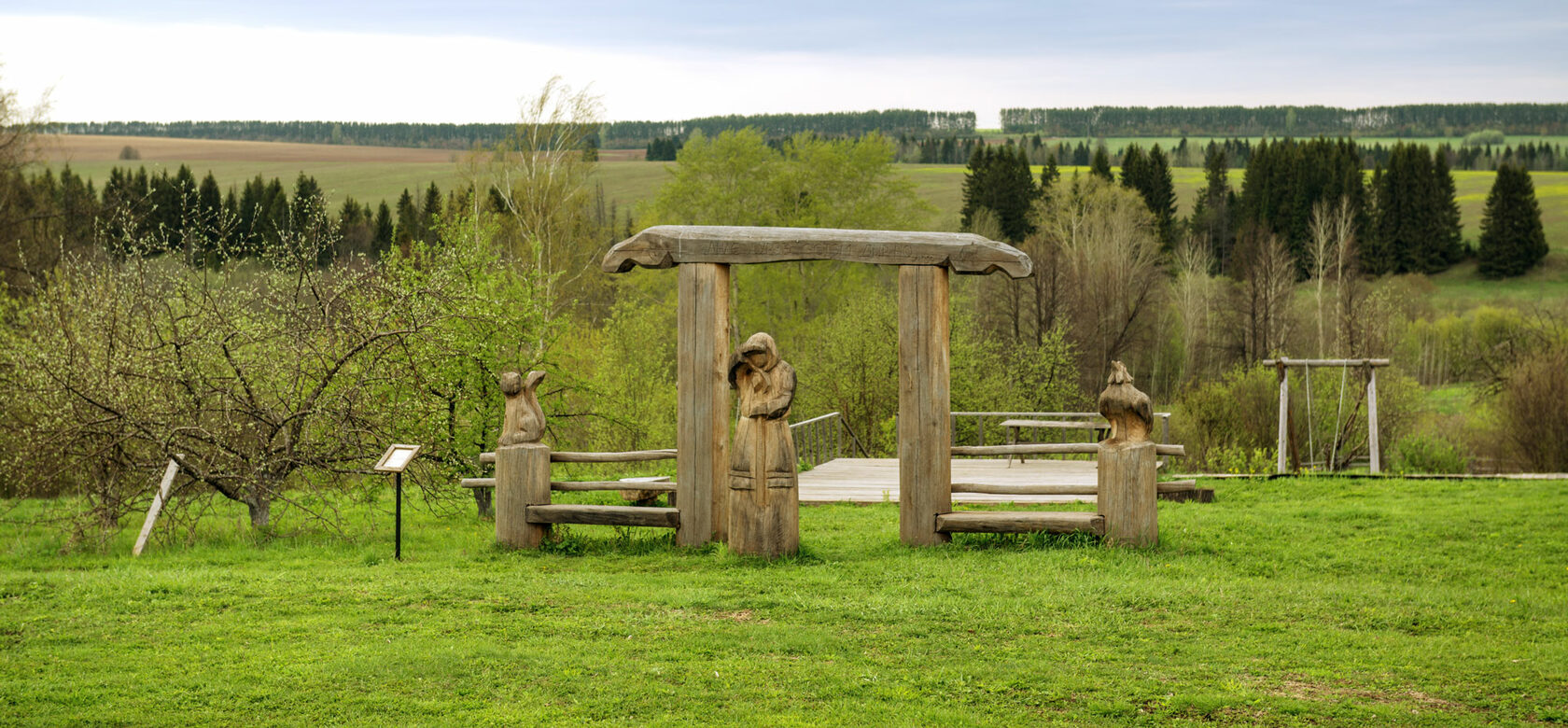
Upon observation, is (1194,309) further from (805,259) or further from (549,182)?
(805,259)

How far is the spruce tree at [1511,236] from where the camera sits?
74.3 meters

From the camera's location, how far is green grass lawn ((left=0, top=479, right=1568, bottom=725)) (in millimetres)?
6520

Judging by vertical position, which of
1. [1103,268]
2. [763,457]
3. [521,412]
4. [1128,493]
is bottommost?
[1128,493]

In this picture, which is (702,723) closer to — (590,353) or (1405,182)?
(590,353)

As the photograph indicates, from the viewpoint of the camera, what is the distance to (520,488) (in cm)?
1148

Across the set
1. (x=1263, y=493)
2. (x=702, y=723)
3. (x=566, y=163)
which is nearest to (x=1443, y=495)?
(x=1263, y=493)

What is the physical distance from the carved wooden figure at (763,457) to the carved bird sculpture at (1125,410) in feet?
9.06

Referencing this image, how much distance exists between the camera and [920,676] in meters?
7.04

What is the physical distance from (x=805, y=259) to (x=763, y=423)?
4.88 ft

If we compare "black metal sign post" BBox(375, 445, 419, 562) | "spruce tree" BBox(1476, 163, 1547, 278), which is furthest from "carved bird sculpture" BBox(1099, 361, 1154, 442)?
"spruce tree" BBox(1476, 163, 1547, 278)

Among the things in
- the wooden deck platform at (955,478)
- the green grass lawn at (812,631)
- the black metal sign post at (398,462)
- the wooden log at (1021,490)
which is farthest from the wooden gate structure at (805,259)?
the wooden deck platform at (955,478)

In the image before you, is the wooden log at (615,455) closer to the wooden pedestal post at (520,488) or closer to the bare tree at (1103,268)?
the wooden pedestal post at (520,488)

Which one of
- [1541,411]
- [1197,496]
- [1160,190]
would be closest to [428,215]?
[1160,190]

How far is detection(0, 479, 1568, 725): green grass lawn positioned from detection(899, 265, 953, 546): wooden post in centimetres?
58
